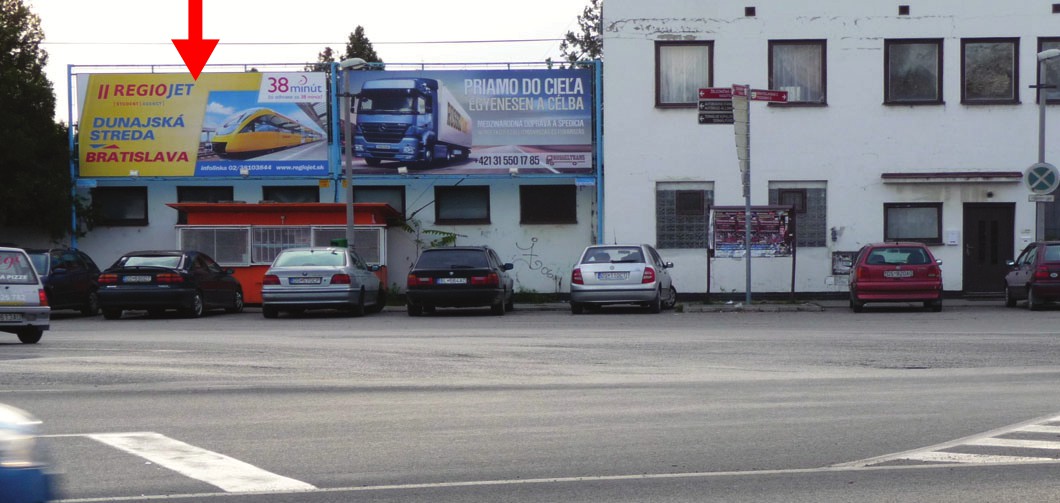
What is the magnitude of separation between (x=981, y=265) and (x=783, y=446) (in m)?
26.5

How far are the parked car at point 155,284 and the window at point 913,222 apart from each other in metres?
16.9

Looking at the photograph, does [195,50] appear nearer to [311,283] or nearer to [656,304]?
[311,283]

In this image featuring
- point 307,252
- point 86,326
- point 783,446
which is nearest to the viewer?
point 783,446

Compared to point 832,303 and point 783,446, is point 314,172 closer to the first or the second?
point 832,303

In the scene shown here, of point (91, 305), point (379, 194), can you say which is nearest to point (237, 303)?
point (91, 305)

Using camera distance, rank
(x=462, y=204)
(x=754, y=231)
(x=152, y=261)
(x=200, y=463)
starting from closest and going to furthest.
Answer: (x=200, y=463) < (x=152, y=261) < (x=754, y=231) < (x=462, y=204)

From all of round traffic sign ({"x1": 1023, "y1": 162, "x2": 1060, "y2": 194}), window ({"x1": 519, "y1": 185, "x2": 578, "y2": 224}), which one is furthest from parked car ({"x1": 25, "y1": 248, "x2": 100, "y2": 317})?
round traffic sign ({"x1": 1023, "y1": 162, "x2": 1060, "y2": 194})

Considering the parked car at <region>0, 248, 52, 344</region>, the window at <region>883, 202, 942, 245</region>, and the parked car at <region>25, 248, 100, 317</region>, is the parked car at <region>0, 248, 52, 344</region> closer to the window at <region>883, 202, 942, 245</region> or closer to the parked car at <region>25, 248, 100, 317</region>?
the parked car at <region>25, 248, 100, 317</region>

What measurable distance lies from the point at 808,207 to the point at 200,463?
26.9 metres

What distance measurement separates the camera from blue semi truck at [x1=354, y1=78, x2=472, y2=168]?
113 ft

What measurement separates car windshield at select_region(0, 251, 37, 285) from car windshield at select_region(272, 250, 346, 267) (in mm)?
8100

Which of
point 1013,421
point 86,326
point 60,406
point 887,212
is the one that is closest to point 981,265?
point 887,212

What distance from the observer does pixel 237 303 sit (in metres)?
29.9

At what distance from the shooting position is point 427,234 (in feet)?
116
